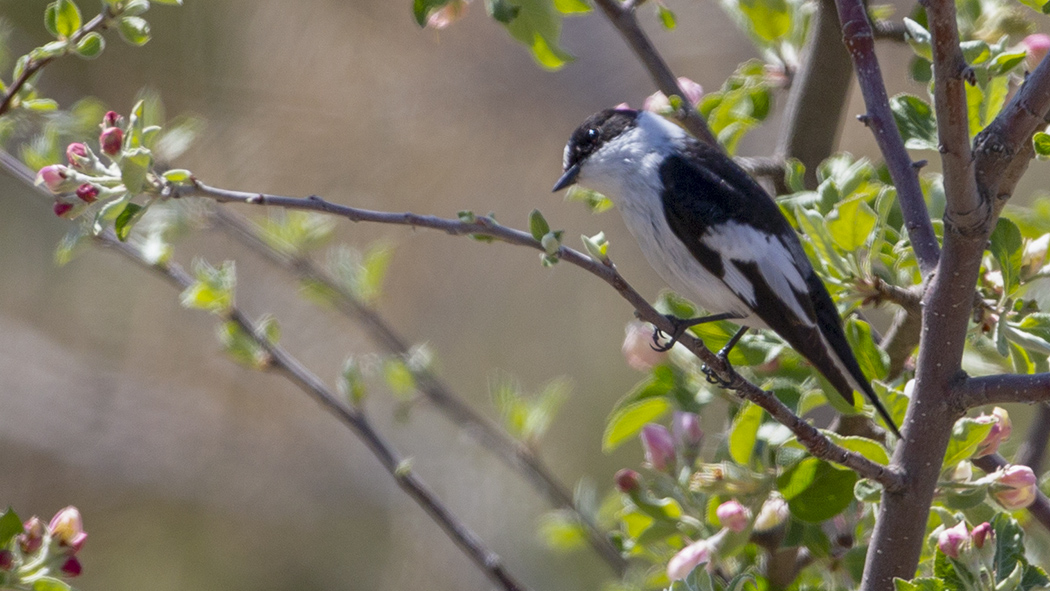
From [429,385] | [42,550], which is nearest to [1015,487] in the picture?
[429,385]

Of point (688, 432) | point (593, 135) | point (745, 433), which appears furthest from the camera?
point (593, 135)

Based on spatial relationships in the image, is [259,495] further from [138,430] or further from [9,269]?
[9,269]

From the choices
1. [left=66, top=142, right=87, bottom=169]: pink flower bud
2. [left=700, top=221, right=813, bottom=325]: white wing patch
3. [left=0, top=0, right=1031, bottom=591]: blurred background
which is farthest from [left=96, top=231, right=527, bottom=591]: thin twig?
[left=0, top=0, right=1031, bottom=591]: blurred background

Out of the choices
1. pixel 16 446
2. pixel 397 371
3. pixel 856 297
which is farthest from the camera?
pixel 16 446

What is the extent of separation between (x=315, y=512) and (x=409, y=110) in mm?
1642

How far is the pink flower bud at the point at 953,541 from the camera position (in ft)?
3.36

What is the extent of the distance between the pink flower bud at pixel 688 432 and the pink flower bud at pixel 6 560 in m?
0.94

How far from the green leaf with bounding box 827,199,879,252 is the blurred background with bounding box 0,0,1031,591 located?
2.26m

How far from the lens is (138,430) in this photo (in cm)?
354

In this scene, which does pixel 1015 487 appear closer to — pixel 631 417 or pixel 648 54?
pixel 631 417

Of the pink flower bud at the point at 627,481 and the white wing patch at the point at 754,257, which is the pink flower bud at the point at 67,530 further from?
the white wing patch at the point at 754,257

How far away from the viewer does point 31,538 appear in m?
1.12

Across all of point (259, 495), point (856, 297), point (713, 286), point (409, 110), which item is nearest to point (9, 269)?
point (259, 495)

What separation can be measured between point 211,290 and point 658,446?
2.53ft
